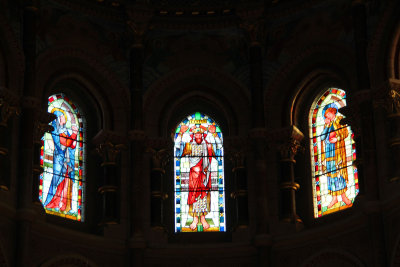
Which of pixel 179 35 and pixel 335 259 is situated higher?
pixel 179 35

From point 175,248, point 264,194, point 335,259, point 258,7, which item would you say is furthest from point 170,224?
point 258,7

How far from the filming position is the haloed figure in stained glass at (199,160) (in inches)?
969

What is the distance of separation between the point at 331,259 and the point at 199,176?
14.1ft

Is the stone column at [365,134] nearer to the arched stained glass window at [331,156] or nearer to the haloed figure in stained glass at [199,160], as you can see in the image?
the arched stained glass window at [331,156]

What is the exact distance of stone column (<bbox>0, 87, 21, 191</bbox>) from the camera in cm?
2152

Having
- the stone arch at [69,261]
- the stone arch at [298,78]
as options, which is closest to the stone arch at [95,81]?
the stone arch at [69,261]

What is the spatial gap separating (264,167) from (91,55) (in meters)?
5.24

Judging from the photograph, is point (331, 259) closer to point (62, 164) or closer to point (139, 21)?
point (62, 164)

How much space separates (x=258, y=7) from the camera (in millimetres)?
24766

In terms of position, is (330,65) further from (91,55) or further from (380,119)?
(91,55)

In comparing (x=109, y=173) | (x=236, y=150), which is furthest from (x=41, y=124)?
(x=236, y=150)

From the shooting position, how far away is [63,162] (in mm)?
23984

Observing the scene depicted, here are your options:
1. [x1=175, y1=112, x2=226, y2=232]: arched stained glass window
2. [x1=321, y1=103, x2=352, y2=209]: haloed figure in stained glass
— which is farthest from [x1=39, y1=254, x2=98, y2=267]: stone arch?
[x1=321, y1=103, x2=352, y2=209]: haloed figure in stained glass

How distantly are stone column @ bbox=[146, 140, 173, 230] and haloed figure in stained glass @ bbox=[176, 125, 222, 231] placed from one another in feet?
1.86
